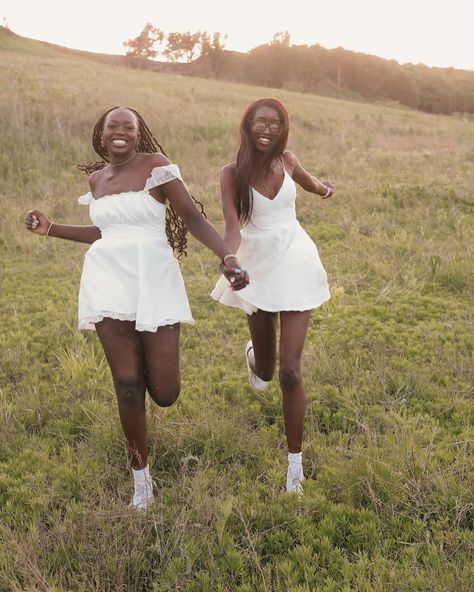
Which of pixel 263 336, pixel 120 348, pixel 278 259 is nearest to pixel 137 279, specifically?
pixel 120 348

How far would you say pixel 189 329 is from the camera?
6398 mm

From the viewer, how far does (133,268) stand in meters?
3.42

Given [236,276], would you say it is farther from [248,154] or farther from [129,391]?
[248,154]

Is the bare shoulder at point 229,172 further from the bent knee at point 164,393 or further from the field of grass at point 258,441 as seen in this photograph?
the field of grass at point 258,441

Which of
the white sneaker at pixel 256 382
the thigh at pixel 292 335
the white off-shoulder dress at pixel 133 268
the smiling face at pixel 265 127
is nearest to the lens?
the white off-shoulder dress at pixel 133 268

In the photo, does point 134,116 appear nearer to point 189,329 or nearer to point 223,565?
point 223,565

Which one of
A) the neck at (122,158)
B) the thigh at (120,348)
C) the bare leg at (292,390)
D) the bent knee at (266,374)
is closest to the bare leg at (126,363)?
the thigh at (120,348)

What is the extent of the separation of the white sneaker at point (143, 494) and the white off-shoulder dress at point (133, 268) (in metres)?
0.99

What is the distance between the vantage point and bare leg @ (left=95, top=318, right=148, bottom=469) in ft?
11.1

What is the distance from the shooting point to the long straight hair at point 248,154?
3.97 metres

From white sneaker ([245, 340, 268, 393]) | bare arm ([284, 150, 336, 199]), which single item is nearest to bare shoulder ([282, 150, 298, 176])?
bare arm ([284, 150, 336, 199])

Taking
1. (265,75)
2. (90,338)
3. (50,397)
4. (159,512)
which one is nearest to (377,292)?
(90,338)

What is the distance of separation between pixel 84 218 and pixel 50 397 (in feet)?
19.7

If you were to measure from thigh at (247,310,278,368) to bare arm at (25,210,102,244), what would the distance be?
125 centimetres
